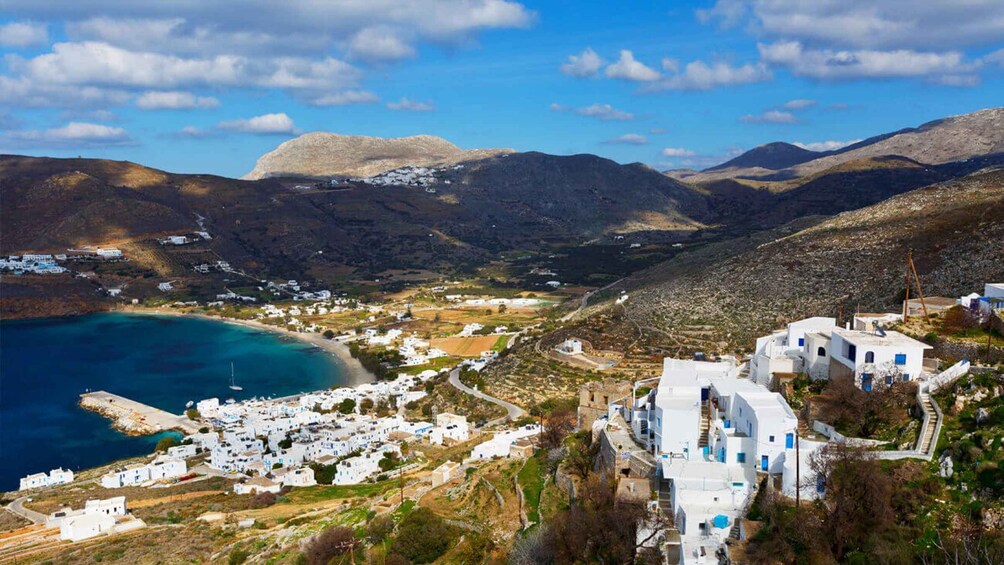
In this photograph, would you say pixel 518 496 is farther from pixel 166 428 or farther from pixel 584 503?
pixel 166 428

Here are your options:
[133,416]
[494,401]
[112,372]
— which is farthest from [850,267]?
[112,372]

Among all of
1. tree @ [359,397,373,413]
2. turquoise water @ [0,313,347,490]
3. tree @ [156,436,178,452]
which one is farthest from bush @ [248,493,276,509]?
turquoise water @ [0,313,347,490]

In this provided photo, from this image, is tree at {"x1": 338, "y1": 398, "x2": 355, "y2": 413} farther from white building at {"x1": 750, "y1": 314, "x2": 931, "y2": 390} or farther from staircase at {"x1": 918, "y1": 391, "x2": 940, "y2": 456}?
staircase at {"x1": 918, "y1": 391, "x2": 940, "y2": 456}

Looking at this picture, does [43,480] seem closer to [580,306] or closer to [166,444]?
[166,444]

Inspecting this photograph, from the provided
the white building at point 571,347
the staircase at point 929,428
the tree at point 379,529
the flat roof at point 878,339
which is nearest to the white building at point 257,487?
the tree at point 379,529

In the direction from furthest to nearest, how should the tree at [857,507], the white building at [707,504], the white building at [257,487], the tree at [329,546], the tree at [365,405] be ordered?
the tree at [365,405] → the white building at [257,487] → the tree at [329,546] → the white building at [707,504] → the tree at [857,507]

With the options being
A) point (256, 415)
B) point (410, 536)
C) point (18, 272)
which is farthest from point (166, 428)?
point (18, 272)

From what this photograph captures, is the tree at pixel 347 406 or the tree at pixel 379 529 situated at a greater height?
the tree at pixel 379 529

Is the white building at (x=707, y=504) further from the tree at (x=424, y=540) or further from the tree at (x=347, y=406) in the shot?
the tree at (x=347, y=406)
